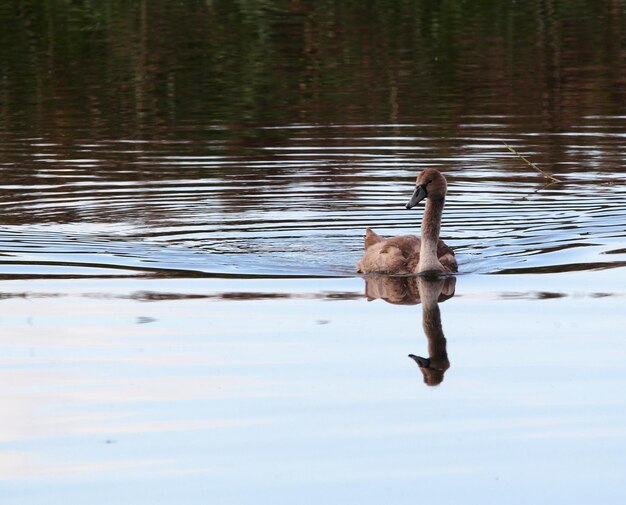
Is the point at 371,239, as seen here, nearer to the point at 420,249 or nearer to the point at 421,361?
the point at 420,249

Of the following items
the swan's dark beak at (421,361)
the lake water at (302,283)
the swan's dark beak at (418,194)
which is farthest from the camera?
the swan's dark beak at (418,194)

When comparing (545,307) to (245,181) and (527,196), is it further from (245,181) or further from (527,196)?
(245,181)

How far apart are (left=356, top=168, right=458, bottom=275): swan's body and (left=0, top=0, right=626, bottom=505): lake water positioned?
21 centimetres

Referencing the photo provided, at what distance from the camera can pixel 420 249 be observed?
13641mm

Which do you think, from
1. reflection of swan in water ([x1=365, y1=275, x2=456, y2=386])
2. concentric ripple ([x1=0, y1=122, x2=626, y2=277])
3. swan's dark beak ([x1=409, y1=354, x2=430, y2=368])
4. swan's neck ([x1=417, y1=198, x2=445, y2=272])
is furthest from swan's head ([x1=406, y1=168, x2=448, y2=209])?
swan's dark beak ([x1=409, y1=354, x2=430, y2=368])

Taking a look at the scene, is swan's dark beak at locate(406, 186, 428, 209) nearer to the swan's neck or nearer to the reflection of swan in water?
the swan's neck

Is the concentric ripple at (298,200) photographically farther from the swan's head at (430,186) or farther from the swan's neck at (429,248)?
the swan's head at (430,186)

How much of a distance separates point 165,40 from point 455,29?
23.1 feet

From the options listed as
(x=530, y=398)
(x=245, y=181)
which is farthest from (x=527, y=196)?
(x=530, y=398)

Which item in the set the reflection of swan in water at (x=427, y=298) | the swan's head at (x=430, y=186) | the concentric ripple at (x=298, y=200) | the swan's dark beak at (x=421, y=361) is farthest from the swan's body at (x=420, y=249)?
the swan's dark beak at (x=421, y=361)

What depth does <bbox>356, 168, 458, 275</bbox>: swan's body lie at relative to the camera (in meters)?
13.3

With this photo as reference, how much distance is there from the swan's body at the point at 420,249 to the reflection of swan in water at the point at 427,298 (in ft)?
0.41

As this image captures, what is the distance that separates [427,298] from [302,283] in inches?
45.2

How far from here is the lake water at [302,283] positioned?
25.7ft
